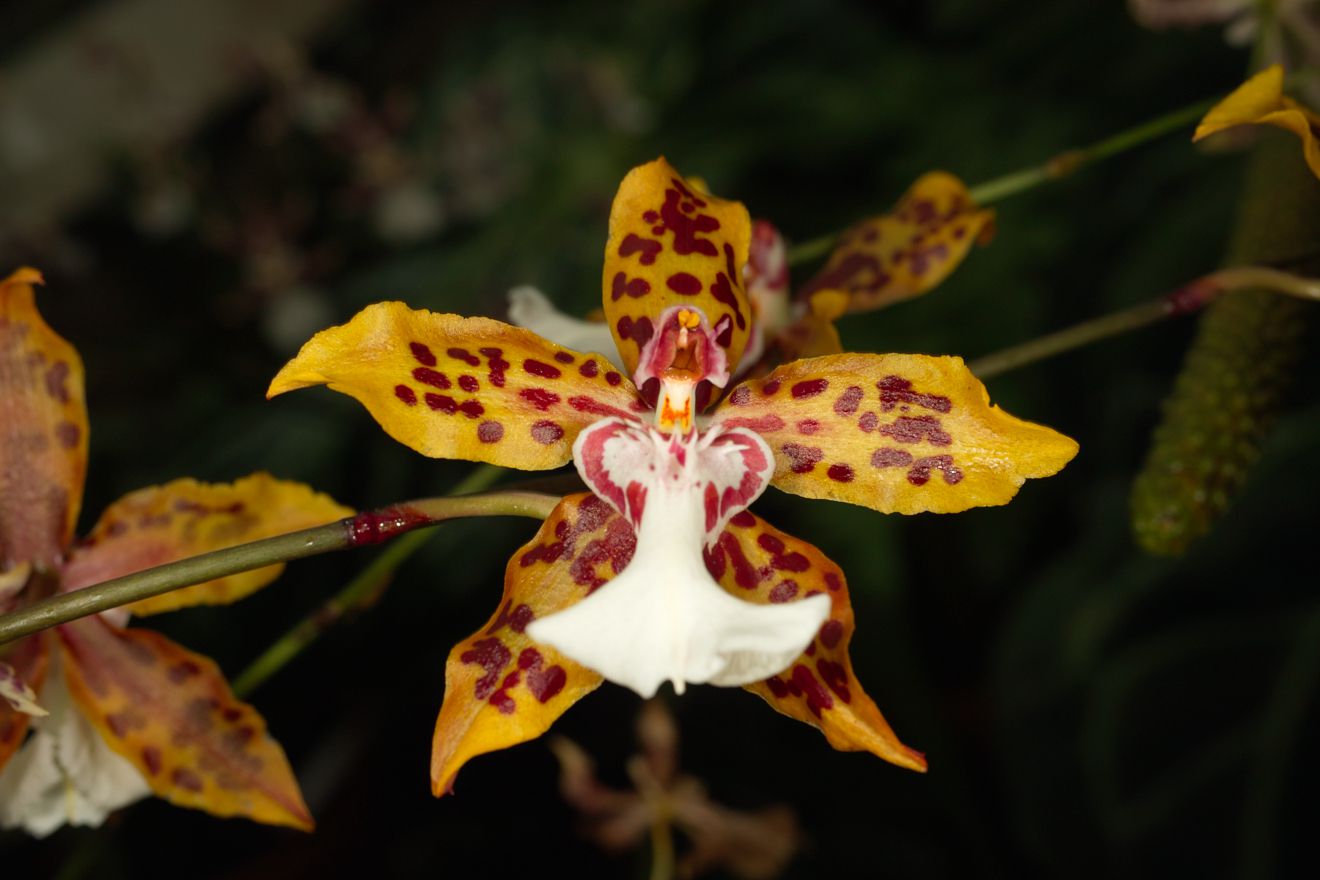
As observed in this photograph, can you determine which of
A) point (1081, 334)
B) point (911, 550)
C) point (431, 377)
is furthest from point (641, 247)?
point (911, 550)

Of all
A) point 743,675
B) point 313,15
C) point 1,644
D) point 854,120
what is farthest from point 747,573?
point 313,15

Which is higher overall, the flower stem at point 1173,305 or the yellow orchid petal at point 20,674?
the flower stem at point 1173,305

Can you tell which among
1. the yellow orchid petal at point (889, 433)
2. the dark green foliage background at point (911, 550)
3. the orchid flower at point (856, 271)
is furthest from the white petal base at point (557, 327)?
the dark green foliage background at point (911, 550)

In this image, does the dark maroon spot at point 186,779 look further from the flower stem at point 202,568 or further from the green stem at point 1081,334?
the green stem at point 1081,334

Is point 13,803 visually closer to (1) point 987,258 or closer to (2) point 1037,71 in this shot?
(1) point 987,258

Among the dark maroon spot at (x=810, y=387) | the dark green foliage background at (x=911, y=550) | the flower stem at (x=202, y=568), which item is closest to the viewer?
the flower stem at (x=202, y=568)

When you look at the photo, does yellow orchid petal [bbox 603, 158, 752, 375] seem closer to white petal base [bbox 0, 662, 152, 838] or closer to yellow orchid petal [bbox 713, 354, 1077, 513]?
yellow orchid petal [bbox 713, 354, 1077, 513]

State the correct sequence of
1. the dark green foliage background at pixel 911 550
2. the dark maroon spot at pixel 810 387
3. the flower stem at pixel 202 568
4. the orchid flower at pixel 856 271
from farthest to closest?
the dark green foliage background at pixel 911 550
the orchid flower at pixel 856 271
the dark maroon spot at pixel 810 387
the flower stem at pixel 202 568
